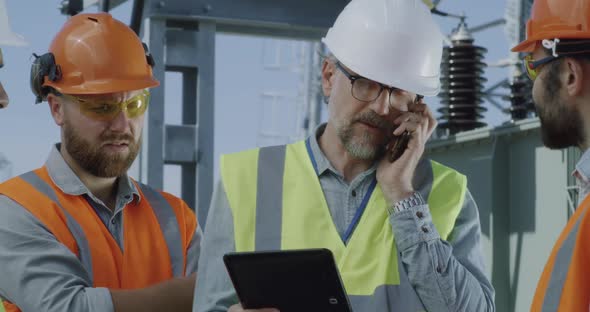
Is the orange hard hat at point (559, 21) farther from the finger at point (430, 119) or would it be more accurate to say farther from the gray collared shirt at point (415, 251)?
the gray collared shirt at point (415, 251)

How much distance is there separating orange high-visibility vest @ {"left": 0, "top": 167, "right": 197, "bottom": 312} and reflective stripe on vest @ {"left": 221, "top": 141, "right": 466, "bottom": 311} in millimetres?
781

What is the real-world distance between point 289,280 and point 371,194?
22.3 inches

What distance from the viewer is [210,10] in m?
6.30

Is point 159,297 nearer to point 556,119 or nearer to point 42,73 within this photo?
point 42,73

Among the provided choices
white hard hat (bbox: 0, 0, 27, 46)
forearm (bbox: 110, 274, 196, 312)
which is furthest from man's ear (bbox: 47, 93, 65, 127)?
forearm (bbox: 110, 274, 196, 312)

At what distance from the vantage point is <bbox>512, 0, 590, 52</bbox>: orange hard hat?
330 centimetres

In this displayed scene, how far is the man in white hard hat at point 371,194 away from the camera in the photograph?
3.27 metres

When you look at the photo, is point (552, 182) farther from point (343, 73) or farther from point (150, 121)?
point (343, 73)

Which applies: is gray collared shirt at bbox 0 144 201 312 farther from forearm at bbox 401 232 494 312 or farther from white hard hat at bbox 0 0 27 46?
forearm at bbox 401 232 494 312

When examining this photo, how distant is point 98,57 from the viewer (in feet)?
14.7

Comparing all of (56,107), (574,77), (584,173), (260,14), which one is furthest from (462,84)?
(584,173)

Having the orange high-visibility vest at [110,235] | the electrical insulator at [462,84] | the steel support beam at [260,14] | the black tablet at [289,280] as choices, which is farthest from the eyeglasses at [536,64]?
the electrical insulator at [462,84]

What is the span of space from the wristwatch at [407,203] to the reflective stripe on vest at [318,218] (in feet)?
0.21

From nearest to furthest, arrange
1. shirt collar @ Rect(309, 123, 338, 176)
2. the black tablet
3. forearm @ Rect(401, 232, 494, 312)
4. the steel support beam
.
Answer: the black tablet
forearm @ Rect(401, 232, 494, 312)
shirt collar @ Rect(309, 123, 338, 176)
the steel support beam
